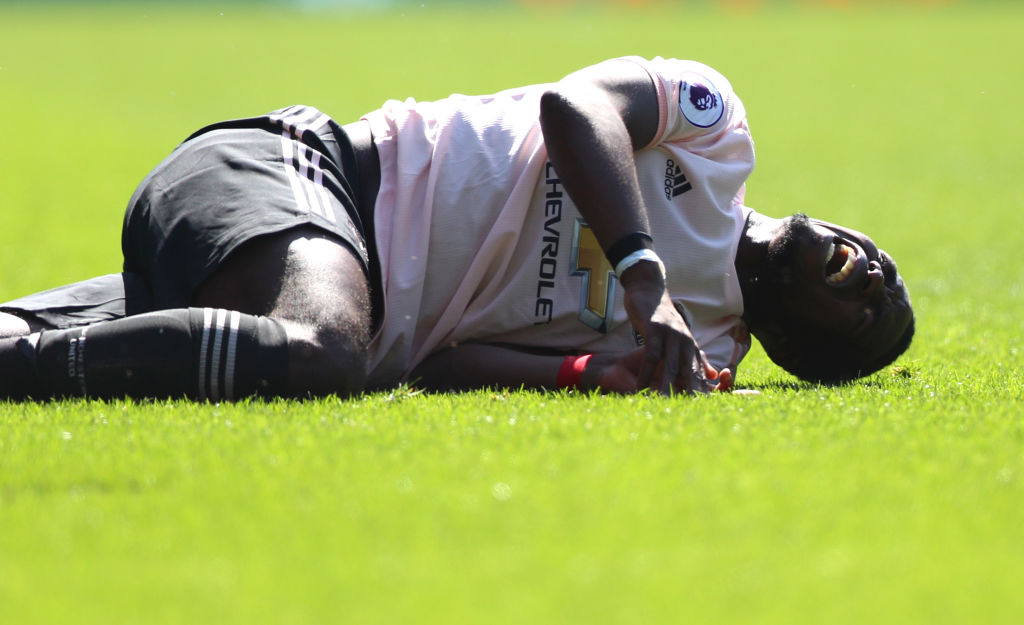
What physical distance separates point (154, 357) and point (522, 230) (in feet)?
4.54

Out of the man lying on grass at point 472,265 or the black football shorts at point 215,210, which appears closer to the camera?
the man lying on grass at point 472,265

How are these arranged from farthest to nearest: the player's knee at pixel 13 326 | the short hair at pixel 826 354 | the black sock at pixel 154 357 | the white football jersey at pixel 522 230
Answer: the short hair at pixel 826 354
the white football jersey at pixel 522 230
the player's knee at pixel 13 326
the black sock at pixel 154 357

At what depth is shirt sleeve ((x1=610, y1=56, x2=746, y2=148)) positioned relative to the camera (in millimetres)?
4484

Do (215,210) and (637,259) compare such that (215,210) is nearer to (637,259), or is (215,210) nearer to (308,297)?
(308,297)

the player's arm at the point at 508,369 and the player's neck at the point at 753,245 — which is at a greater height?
the player's neck at the point at 753,245

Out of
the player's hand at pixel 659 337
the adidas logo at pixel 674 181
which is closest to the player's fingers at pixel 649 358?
the player's hand at pixel 659 337

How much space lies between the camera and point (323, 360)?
381cm

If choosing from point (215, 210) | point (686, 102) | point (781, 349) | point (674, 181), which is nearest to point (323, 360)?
point (215, 210)

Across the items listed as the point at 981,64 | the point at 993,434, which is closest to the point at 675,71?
the point at 993,434

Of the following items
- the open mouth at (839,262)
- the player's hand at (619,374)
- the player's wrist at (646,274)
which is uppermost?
the player's wrist at (646,274)

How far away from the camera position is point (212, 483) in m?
2.94

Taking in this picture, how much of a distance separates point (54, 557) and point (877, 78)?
25.0m

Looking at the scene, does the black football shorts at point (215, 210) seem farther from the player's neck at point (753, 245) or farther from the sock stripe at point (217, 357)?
the player's neck at point (753, 245)

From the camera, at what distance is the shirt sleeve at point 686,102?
448 centimetres
